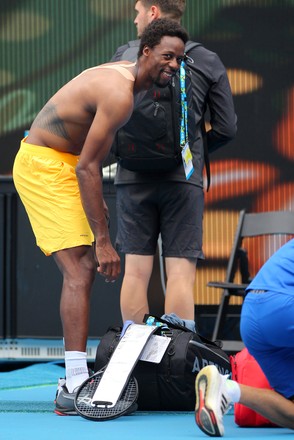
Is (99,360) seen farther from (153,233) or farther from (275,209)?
(275,209)

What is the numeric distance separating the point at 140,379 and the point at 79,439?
968 mm

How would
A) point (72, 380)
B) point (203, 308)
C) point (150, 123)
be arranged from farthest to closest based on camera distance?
point (203, 308) < point (150, 123) < point (72, 380)

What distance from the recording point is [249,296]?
173 inches

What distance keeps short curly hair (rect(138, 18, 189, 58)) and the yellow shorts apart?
60 cm

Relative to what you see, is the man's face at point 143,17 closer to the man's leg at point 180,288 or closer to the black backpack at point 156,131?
the black backpack at point 156,131

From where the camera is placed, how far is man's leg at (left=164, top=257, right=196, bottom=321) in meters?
5.59

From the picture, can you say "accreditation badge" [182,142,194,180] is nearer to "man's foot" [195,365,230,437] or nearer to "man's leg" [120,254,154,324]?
"man's leg" [120,254,154,324]

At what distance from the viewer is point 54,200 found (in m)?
5.17

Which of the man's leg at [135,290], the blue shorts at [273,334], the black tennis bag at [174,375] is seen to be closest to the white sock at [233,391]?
the blue shorts at [273,334]

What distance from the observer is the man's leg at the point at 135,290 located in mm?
5672

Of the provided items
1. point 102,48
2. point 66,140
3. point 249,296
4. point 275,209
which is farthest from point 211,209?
point 249,296

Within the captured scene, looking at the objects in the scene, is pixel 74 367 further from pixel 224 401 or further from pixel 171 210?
pixel 224 401

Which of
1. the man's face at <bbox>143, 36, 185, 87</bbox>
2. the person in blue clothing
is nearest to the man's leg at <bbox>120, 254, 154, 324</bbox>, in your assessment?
the man's face at <bbox>143, 36, 185, 87</bbox>

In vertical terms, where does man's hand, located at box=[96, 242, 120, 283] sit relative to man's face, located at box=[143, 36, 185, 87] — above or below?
below
